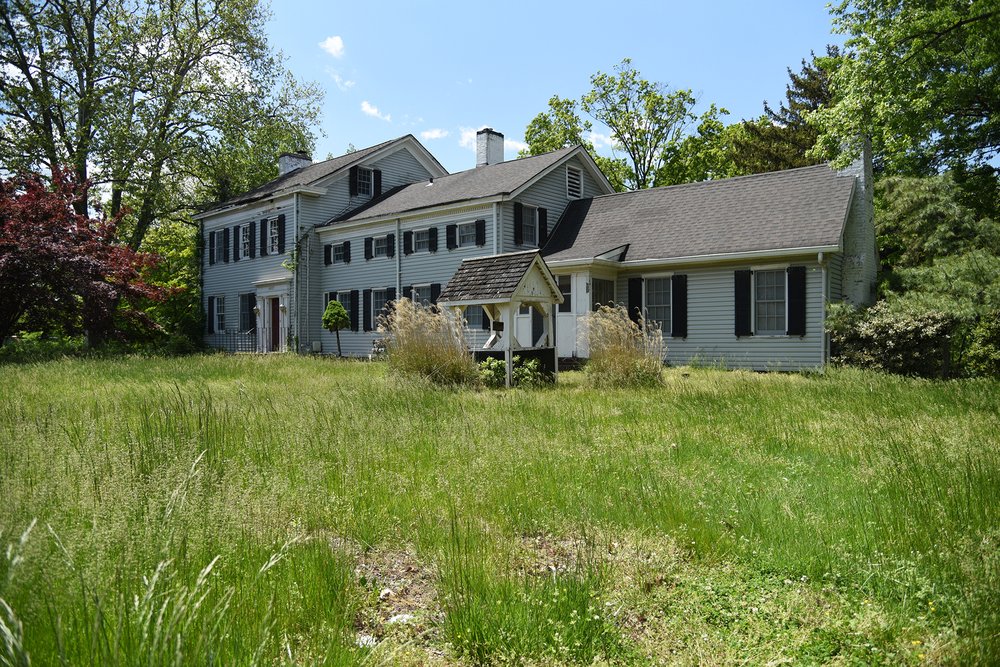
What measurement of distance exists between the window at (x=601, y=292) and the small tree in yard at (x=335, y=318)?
32.0ft

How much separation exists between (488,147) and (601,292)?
10.1 metres

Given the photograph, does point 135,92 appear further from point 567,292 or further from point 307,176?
point 567,292

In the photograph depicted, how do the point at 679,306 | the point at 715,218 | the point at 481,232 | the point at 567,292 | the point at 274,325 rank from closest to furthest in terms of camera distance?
the point at 679,306 → the point at 715,218 → the point at 567,292 → the point at 481,232 → the point at 274,325

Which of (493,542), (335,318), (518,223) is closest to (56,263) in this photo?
(335,318)

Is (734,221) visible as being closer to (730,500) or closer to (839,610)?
(730,500)

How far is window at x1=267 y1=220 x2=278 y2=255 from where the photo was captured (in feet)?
89.6

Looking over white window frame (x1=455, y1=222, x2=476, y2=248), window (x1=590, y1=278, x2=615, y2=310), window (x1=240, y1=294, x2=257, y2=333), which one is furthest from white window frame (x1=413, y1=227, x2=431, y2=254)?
window (x1=240, y1=294, x2=257, y2=333)

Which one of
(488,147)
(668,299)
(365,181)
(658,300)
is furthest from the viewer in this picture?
(365,181)

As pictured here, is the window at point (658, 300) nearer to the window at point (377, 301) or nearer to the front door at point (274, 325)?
the window at point (377, 301)

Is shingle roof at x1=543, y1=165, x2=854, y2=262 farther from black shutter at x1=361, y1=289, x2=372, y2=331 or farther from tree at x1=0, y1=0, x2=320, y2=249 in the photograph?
tree at x1=0, y1=0, x2=320, y2=249

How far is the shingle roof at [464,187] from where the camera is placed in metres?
22.3

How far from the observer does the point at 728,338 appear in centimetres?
1805

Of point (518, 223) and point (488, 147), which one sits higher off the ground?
point (488, 147)

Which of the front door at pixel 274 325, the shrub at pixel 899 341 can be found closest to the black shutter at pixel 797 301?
the shrub at pixel 899 341
